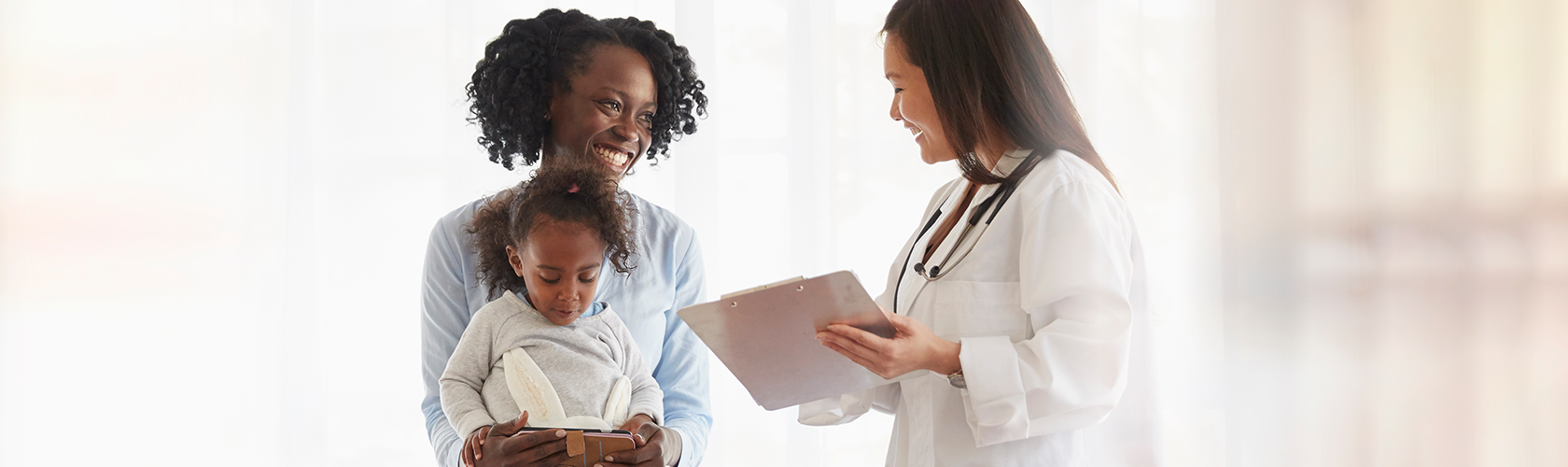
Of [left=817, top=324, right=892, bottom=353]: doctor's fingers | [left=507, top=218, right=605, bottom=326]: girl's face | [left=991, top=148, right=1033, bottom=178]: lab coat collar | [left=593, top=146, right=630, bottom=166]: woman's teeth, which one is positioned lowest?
[left=817, top=324, right=892, bottom=353]: doctor's fingers

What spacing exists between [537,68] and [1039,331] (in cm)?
86

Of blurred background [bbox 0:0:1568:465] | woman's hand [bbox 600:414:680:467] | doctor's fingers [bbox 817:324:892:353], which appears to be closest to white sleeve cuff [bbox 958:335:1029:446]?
doctor's fingers [bbox 817:324:892:353]

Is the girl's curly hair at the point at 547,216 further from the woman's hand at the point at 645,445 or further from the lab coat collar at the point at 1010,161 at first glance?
the lab coat collar at the point at 1010,161

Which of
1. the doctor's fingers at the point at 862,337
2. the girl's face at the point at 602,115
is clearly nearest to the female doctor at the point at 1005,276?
the doctor's fingers at the point at 862,337

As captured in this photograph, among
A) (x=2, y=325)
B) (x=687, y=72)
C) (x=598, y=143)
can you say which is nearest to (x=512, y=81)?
(x=598, y=143)

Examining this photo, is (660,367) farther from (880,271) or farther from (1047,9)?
(1047,9)

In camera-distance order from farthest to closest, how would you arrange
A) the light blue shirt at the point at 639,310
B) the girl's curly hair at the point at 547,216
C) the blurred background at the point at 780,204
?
the blurred background at the point at 780,204 → the light blue shirt at the point at 639,310 → the girl's curly hair at the point at 547,216

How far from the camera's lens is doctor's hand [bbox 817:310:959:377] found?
1.04 metres

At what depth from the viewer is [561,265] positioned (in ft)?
3.97

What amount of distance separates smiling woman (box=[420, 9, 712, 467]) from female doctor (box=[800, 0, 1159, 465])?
36 centimetres

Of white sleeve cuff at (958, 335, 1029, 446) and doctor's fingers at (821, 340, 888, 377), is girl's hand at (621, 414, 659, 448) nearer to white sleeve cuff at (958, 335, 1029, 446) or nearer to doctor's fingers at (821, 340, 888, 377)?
doctor's fingers at (821, 340, 888, 377)

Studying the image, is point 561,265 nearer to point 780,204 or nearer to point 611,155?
point 611,155

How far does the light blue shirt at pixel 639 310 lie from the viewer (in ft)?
4.40

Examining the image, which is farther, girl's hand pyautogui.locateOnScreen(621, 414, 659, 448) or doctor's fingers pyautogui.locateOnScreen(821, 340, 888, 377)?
girl's hand pyautogui.locateOnScreen(621, 414, 659, 448)
